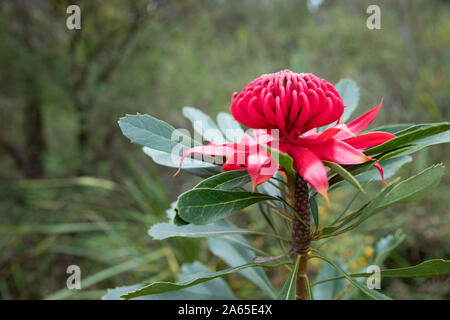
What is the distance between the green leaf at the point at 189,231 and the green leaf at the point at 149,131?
0.52 feet

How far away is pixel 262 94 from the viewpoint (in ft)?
1.64

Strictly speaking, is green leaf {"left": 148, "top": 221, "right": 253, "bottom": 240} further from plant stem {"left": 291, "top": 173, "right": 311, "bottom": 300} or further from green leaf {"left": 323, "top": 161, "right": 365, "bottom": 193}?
green leaf {"left": 323, "top": 161, "right": 365, "bottom": 193}

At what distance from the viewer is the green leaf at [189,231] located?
0.58 meters

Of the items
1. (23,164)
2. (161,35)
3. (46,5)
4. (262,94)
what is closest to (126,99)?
(161,35)

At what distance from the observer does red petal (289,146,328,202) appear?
44 cm

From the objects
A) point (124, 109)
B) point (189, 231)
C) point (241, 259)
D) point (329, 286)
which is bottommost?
point (329, 286)

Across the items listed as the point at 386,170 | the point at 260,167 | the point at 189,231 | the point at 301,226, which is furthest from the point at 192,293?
the point at 386,170

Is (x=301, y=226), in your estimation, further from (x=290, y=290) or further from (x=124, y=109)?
(x=124, y=109)

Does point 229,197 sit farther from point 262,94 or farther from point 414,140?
point 414,140

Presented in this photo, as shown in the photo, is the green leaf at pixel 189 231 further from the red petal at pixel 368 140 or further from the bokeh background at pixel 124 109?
the bokeh background at pixel 124 109

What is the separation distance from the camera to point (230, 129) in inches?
29.0

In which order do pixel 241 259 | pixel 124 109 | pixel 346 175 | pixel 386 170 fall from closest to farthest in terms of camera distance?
pixel 346 175 → pixel 386 170 → pixel 241 259 → pixel 124 109

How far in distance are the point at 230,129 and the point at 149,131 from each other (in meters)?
0.25
